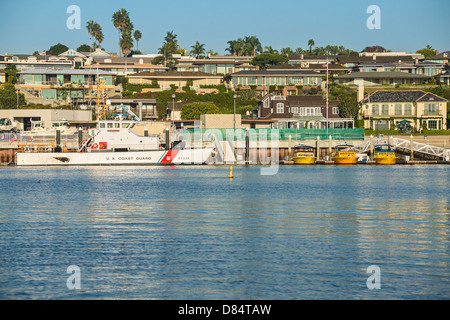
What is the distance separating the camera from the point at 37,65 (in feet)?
566

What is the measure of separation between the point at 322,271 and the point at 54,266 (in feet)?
35.6

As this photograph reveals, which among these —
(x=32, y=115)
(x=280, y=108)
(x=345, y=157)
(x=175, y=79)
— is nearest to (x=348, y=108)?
(x=280, y=108)

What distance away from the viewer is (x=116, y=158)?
79.4 metres

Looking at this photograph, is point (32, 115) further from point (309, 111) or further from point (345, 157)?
point (345, 157)

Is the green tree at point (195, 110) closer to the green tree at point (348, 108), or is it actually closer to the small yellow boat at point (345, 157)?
the green tree at point (348, 108)

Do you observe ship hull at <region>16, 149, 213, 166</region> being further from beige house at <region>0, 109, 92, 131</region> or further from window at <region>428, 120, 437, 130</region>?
window at <region>428, 120, 437, 130</region>

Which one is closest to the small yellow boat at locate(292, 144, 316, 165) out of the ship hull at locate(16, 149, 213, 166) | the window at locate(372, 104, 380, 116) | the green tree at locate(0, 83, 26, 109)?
the ship hull at locate(16, 149, 213, 166)

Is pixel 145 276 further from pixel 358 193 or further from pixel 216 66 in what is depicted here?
pixel 216 66

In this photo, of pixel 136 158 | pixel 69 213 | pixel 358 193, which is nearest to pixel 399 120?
Result: pixel 136 158

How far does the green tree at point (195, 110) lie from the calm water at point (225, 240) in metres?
61.0

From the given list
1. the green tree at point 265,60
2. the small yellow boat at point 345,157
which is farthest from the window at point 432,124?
the green tree at point 265,60

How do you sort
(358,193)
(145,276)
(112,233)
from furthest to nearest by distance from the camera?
(358,193) → (112,233) → (145,276)

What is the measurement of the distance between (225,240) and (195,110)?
91.9m
